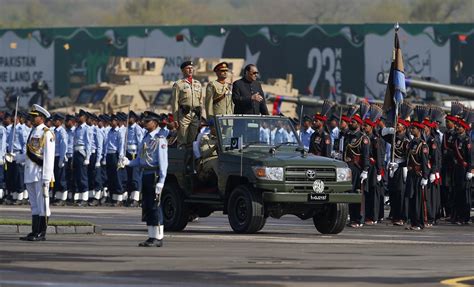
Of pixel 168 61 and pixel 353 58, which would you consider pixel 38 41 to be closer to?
pixel 168 61

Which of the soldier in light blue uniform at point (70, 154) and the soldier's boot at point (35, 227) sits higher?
the soldier in light blue uniform at point (70, 154)

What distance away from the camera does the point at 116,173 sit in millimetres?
38844

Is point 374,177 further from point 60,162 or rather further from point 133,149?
point 60,162

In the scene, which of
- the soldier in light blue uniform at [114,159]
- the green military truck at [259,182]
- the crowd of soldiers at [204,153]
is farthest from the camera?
the soldier in light blue uniform at [114,159]

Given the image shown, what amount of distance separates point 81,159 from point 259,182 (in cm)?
1420

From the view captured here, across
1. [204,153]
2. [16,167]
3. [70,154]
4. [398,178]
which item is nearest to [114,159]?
[70,154]

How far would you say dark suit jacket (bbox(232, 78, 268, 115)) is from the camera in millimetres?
27438

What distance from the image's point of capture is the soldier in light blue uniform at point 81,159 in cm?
3875

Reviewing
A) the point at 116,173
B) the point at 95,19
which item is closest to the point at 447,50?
the point at 116,173

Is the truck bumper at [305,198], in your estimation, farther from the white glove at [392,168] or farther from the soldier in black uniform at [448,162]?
the soldier in black uniform at [448,162]

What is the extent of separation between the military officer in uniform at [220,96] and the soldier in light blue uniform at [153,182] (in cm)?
453

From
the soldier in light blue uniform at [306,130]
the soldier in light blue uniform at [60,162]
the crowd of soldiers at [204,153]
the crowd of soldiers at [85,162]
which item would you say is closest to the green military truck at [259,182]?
the crowd of soldiers at [204,153]

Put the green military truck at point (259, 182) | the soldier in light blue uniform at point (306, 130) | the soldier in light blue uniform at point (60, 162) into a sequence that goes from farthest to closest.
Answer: the soldier in light blue uniform at point (306, 130) → the soldier in light blue uniform at point (60, 162) → the green military truck at point (259, 182)

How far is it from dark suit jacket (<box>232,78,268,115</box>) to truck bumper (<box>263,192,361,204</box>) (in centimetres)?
251
